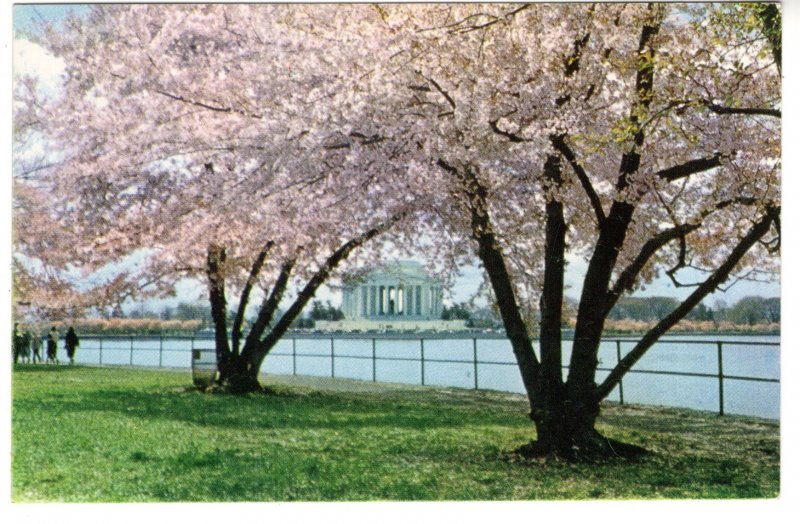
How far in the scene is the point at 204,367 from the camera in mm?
6828

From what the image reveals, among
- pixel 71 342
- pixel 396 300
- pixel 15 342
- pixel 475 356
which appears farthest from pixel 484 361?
pixel 15 342

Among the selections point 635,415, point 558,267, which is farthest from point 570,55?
point 635,415

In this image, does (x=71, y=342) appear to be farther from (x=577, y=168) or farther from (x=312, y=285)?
(x=577, y=168)

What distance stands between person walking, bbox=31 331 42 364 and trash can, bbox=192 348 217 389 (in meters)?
1.02

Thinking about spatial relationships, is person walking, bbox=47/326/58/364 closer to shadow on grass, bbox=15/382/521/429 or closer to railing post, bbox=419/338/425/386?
shadow on grass, bbox=15/382/521/429

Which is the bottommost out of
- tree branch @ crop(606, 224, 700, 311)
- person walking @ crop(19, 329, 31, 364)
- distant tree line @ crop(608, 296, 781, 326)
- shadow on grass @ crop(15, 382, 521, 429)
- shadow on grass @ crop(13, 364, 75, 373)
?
shadow on grass @ crop(15, 382, 521, 429)

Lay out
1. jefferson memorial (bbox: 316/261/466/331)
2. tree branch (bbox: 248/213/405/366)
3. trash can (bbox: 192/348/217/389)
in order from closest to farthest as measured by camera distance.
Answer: jefferson memorial (bbox: 316/261/466/331) < tree branch (bbox: 248/213/405/366) < trash can (bbox: 192/348/217/389)

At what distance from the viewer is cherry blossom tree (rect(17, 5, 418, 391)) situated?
588 cm

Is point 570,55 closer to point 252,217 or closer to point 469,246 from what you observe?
point 469,246

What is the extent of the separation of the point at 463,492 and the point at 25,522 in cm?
235

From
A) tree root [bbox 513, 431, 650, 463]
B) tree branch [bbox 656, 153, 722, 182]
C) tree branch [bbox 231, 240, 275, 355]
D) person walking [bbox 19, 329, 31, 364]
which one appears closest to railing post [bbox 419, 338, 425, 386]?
tree root [bbox 513, 431, 650, 463]

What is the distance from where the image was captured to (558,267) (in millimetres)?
6004

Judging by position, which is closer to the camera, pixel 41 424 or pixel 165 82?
pixel 41 424

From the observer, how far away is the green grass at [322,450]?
5660 millimetres
